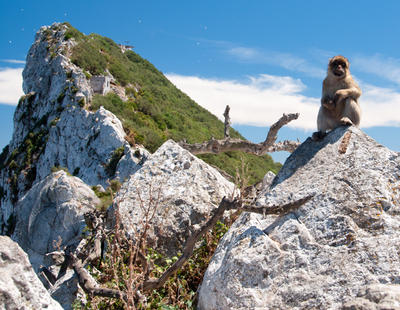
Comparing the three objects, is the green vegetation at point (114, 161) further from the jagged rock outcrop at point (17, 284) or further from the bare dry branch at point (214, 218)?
the jagged rock outcrop at point (17, 284)

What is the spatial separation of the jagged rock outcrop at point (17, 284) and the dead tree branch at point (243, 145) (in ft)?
23.8

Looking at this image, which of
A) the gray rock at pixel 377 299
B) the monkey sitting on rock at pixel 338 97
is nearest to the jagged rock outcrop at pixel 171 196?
the monkey sitting on rock at pixel 338 97

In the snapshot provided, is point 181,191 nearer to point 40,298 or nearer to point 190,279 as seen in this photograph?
point 190,279

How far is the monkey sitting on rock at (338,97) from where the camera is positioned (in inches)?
189

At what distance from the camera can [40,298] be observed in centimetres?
186

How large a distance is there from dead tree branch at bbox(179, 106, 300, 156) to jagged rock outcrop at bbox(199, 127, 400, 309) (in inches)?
232

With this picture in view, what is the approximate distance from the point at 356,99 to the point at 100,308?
4029 millimetres

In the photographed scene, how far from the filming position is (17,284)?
1.82m

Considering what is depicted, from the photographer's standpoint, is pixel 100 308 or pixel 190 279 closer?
pixel 100 308

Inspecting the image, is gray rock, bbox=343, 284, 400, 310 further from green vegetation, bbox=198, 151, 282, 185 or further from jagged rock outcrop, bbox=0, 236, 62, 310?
green vegetation, bbox=198, 151, 282, 185

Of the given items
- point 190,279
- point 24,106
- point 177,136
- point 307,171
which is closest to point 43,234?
point 190,279

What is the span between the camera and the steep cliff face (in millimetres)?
22844

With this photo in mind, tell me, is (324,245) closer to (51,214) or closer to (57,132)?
(51,214)

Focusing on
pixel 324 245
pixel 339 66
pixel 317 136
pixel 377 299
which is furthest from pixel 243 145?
pixel 377 299
